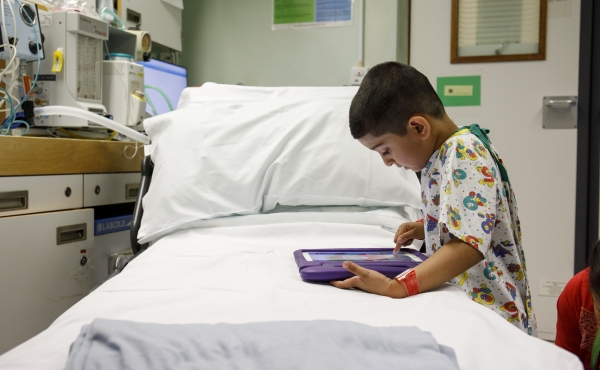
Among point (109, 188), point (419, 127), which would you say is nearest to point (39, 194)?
point (109, 188)

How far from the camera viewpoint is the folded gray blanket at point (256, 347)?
0.54 m

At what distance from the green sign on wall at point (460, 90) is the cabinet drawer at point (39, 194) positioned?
164 cm

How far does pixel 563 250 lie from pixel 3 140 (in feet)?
7.27

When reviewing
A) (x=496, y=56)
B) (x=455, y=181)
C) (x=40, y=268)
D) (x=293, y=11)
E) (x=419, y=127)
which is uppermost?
(x=293, y=11)

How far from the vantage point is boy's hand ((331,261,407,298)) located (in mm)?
862

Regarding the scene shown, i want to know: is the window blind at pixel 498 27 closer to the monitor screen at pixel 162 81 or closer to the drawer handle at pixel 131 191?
the monitor screen at pixel 162 81

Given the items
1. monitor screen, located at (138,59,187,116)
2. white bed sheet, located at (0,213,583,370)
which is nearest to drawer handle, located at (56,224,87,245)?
white bed sheet, located at (0,213,583,370)

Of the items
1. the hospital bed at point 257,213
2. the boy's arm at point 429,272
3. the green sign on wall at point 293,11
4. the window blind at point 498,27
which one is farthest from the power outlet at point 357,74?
the boy's arm at point 429,272

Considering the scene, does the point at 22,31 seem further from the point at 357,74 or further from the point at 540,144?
the point at 540,144

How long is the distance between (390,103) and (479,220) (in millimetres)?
294

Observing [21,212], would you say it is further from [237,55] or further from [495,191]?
[237,55]

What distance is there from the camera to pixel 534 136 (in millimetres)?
2328

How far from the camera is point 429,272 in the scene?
896 mm

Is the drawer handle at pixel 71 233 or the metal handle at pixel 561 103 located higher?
the metal handle at pixel 561 103
